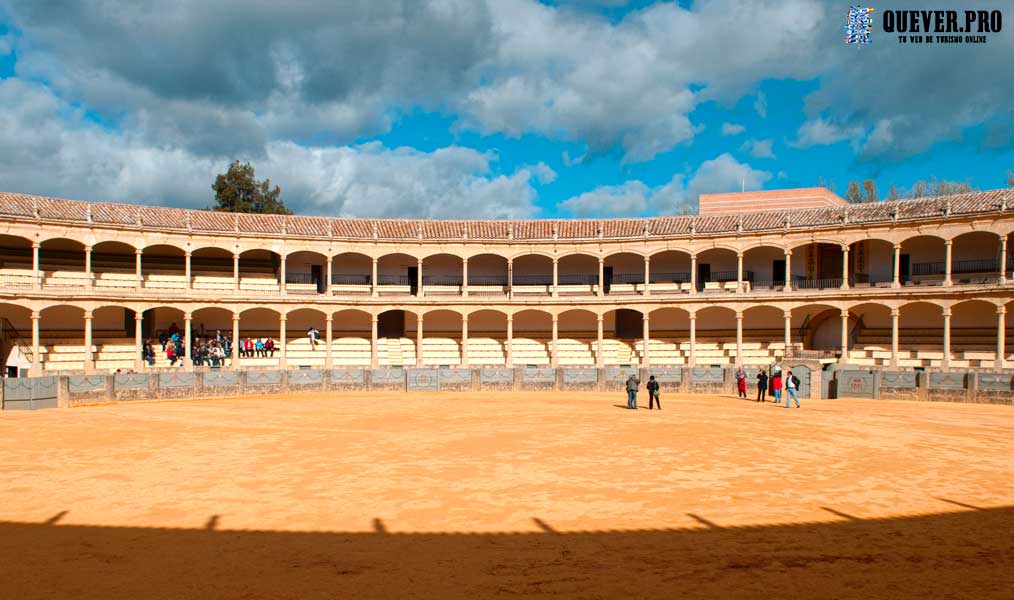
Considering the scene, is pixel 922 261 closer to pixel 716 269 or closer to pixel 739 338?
pixel 739 338

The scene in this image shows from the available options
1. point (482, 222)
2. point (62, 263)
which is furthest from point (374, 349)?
point (62, 263)

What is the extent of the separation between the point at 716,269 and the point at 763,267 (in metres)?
2.79

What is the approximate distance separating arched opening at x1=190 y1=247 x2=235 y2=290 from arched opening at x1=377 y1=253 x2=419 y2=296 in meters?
9.12

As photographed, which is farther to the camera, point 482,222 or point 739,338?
point 482,222

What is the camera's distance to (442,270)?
1863 inches

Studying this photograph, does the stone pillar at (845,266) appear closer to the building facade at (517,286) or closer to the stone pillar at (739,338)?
the building facade at (517,286)

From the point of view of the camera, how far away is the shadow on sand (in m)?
8.05

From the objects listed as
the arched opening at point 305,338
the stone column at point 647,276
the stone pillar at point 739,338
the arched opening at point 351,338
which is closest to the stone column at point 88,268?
the arched opening at point 305,338

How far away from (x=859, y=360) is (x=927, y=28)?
1663 cm

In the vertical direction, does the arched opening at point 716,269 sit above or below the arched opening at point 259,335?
above

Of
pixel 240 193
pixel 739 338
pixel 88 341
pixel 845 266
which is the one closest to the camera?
pixel 88 341

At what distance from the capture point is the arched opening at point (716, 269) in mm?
43812

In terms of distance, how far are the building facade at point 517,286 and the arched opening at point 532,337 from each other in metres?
0.13

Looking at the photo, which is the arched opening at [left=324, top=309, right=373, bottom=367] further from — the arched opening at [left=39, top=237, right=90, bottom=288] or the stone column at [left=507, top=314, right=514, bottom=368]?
the arched opening at [left=39, top=237, right=90, bottom=288]
